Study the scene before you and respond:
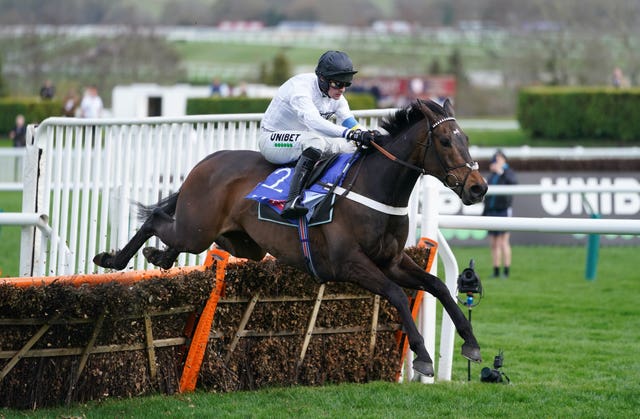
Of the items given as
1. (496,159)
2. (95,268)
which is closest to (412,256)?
(95,268)

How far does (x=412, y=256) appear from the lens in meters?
7.13

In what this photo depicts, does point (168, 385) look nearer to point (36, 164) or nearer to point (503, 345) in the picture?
point (36, 164)

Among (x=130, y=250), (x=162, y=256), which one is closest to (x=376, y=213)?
(x=162, y=256)

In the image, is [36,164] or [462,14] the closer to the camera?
[36,164]

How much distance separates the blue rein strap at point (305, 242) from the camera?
637 cm

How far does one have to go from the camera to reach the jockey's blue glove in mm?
6340

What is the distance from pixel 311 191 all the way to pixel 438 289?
98 cm

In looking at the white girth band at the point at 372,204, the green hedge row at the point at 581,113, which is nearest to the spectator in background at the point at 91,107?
the green hedge row at the point at 581,113

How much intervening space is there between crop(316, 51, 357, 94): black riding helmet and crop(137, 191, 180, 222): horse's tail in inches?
56.2

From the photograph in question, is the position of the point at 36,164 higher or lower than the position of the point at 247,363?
higher

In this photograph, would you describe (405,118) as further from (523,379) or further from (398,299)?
(523,379)

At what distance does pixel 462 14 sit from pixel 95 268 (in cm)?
7463

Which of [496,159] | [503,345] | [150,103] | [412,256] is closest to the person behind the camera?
[412,256]

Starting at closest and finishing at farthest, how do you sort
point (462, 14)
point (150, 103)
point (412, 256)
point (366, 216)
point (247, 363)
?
point (366, 216), point (247, 363), point (412, 256), point (150, 103), point (462, 14)
